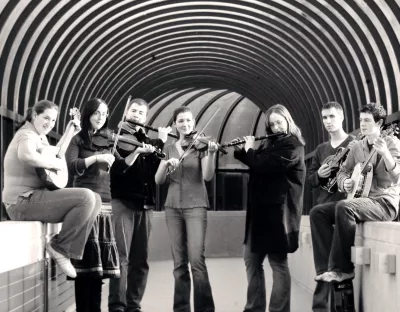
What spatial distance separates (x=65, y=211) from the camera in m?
6.37

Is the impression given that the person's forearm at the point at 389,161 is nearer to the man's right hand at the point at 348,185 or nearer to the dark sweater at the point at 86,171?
the man's right hand at the point at 348,185

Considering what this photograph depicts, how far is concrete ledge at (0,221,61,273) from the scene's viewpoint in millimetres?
5574

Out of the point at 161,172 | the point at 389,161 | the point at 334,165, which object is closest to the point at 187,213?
the point at 161,172

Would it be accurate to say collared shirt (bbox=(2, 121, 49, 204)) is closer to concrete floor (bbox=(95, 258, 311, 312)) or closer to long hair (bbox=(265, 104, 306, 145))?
long hair (bbox=(265, 104, 306, 145))

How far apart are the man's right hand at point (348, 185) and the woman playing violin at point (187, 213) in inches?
46.2

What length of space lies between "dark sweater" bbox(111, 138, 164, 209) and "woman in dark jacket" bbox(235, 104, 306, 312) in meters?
0.88

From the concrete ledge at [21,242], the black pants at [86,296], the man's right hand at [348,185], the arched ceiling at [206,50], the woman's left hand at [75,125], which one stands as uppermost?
the arched ceiling at [206,50]

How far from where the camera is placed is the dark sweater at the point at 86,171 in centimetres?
691

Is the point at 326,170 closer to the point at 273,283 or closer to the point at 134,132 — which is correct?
Answer: the point at 273,283

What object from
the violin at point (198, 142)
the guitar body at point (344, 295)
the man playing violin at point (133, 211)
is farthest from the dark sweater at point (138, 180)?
the guitar body at point (344, 295)

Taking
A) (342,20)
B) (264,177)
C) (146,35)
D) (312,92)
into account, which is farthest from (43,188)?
A: (312,92)

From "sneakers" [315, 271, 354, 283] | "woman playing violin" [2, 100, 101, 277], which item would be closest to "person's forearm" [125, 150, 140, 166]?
"woman playing violin" [2, 100, 101, 277]

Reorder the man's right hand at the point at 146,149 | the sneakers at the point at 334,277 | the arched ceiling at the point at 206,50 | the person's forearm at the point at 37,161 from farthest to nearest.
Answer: the arched ceiling at the point at 206,50 < the man's right hand at the point at 146,149 < the sneakers at the point at 334,277 < the person's forearm at the point at 37,161

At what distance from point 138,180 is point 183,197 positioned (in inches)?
21.4
